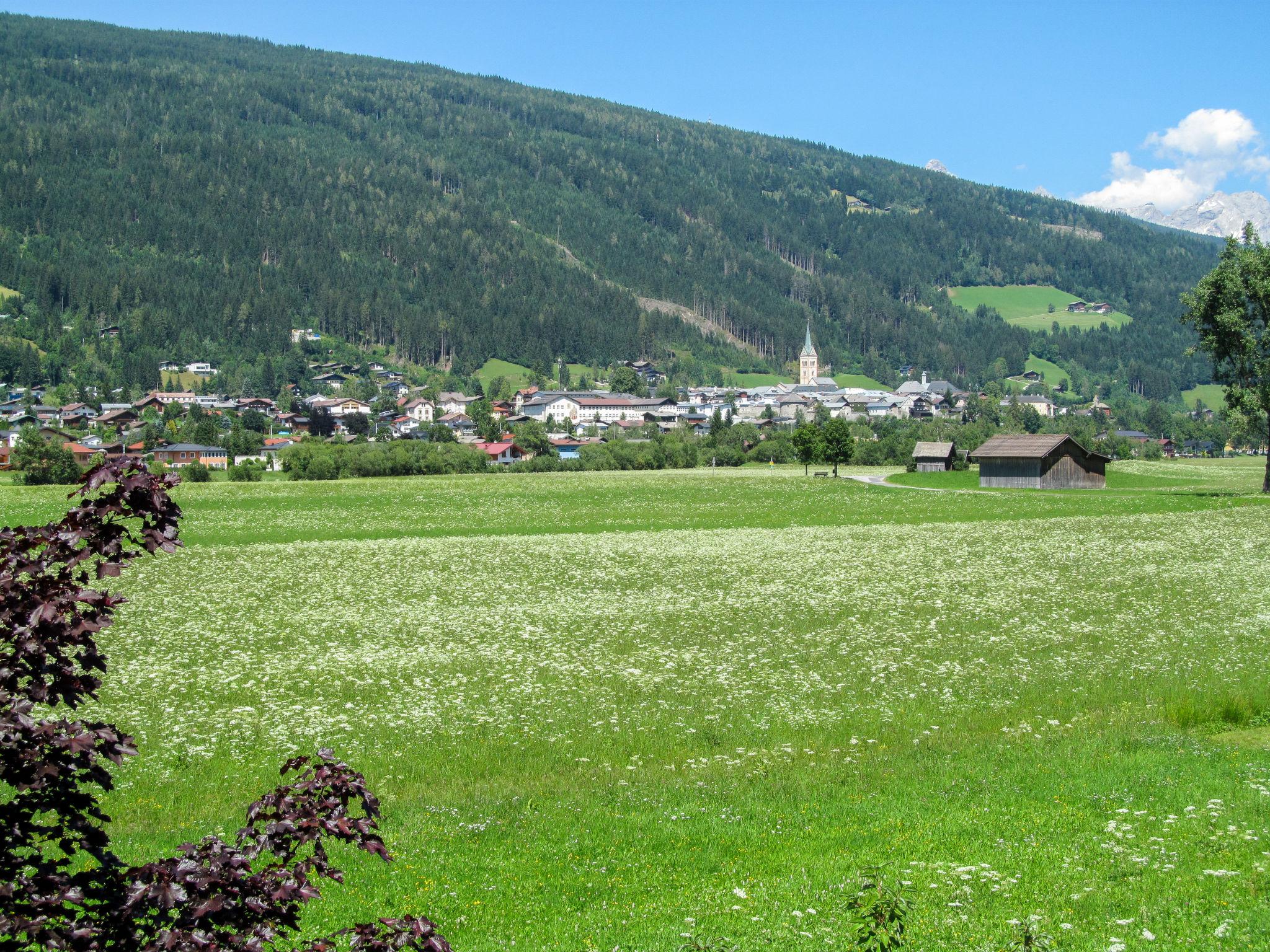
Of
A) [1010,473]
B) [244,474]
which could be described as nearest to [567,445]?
[244,474]

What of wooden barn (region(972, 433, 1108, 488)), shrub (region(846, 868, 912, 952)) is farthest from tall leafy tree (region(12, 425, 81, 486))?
shrub (region(846, 868, 912, 952))

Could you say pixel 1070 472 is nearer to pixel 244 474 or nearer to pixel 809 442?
pixel 809 442

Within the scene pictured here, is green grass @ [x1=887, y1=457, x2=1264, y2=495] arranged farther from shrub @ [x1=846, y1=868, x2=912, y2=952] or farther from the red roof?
the red roof

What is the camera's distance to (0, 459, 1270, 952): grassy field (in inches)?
447

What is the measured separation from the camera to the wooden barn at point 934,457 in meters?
110

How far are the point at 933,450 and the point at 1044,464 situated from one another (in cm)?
2612

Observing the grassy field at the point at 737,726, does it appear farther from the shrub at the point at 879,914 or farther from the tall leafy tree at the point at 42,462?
the tall leafy tree at the point at 42,462

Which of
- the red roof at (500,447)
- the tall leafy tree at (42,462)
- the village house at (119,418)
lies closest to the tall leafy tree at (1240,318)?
the tall leafy tree at (42,462)

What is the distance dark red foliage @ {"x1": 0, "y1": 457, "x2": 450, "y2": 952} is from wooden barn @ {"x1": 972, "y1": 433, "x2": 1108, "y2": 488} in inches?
3410

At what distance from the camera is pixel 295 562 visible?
3997 centimetres

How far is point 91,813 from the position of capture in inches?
219

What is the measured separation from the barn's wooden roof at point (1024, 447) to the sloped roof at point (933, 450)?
1946 cm

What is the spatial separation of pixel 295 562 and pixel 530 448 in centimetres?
11218

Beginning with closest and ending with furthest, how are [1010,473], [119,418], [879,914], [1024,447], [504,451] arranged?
1. [879,914]
2. [1024,447]
3. [1010,473]
4. [504,451]
5. [119,418]
